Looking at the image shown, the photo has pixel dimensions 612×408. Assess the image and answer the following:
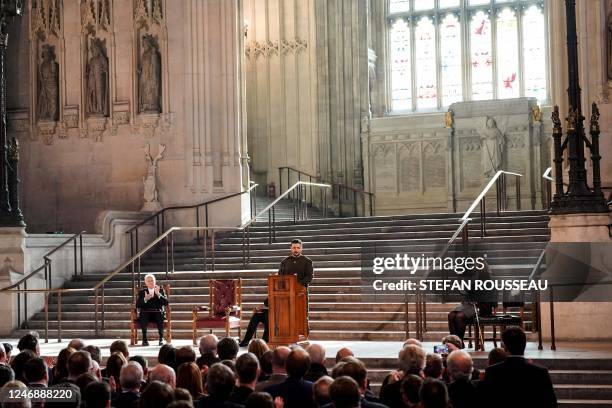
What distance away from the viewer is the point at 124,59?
2381cm

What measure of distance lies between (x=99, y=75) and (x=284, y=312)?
10.9 meters

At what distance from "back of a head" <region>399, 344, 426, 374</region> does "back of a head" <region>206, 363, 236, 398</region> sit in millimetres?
1778

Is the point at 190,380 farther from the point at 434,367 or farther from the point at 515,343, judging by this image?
the point at 515,343

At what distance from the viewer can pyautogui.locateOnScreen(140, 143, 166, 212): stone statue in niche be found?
23.2 m

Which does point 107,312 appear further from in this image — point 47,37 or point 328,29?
point 328,29

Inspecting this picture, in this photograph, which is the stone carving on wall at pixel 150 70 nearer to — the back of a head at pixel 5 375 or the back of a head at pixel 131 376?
the back of a head at pixel 5 375

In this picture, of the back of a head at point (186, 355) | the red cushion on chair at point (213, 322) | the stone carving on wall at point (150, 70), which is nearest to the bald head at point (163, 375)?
the back of a head at point (186, 355)

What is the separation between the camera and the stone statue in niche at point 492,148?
26.0m

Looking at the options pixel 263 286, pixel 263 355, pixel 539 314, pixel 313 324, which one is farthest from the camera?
pixel 263 286

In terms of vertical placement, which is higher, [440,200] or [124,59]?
[124,59]

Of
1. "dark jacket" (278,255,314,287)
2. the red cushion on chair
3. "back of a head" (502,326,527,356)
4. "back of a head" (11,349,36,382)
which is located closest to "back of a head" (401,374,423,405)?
"back of a head" (502,326,527,356)

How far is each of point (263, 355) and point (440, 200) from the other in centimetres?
1887

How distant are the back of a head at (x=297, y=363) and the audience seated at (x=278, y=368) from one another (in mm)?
267

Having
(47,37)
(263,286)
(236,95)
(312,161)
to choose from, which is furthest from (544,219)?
(47,37)
